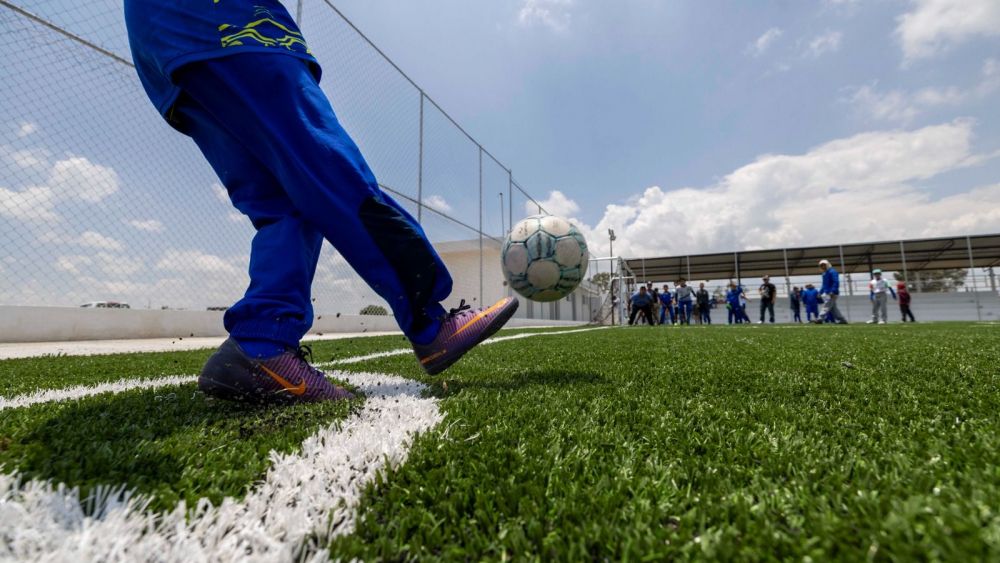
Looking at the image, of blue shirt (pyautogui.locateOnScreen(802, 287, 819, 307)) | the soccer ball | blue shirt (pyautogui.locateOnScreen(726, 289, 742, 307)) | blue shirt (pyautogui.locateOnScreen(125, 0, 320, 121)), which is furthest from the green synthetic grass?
blue shirt (pyautogui.locateOnScreen(802, 287, 819, 307))

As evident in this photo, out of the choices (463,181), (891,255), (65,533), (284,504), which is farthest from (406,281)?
(891,255)

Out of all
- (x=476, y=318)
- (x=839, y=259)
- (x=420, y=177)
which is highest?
(x=839, y=259)

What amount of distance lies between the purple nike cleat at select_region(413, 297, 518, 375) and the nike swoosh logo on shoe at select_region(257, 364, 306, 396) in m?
0.41

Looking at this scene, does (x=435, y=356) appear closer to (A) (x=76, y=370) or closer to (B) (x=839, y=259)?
(A) (x=76, y=370)

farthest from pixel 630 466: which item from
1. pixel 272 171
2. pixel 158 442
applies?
pixel 272 171

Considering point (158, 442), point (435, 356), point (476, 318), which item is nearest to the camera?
point (158, 442)

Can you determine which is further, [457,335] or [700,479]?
[457,335]

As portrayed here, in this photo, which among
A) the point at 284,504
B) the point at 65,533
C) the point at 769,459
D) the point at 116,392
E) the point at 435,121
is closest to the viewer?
the point at 65,533

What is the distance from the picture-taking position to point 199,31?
4.45 ft

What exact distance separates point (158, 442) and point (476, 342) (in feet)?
3.42

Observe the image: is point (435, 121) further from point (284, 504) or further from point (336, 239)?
point (284, 504)

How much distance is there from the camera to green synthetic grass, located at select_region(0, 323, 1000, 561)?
1.83 ft

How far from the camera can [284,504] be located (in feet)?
2.24

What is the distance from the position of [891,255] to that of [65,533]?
3786 centimetres
